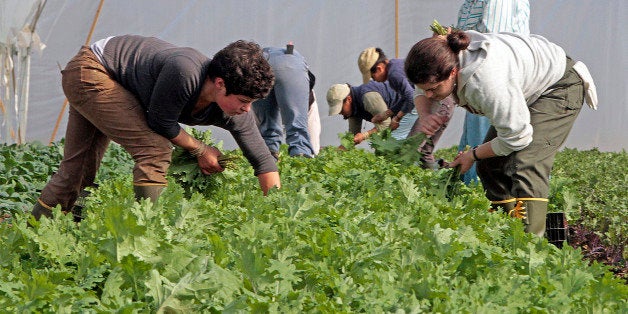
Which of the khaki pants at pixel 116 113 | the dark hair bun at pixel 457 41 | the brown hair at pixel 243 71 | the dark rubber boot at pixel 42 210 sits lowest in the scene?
the dark rubber boot at pixel 42 210

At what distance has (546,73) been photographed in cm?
490

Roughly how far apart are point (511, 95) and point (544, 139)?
1.63 feet

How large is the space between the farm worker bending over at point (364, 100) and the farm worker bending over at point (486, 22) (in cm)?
317

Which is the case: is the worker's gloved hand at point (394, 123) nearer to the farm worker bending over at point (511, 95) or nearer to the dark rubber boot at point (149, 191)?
the farm worker bending over at point (511, 95)

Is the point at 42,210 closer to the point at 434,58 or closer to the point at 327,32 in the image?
the point at 434,58

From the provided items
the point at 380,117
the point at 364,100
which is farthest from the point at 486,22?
the point at 364,100

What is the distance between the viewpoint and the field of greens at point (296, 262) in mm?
2439

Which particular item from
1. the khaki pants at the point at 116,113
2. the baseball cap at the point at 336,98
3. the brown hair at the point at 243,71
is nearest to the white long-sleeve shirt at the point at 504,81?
the brown hair at the point at 243,71

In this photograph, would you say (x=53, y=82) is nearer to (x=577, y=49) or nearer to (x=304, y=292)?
(x=577, y=49)

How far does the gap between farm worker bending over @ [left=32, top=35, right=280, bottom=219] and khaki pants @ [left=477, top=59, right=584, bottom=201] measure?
129cm

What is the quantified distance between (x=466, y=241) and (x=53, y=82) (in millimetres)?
11706

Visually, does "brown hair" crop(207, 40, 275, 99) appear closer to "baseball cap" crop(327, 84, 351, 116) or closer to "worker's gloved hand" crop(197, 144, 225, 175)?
"worker's gloved hand" crop(197, 144, 225, 175)

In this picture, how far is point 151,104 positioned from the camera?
447cm

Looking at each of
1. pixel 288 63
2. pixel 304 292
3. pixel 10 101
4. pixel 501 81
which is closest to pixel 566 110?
pixel 501 81
